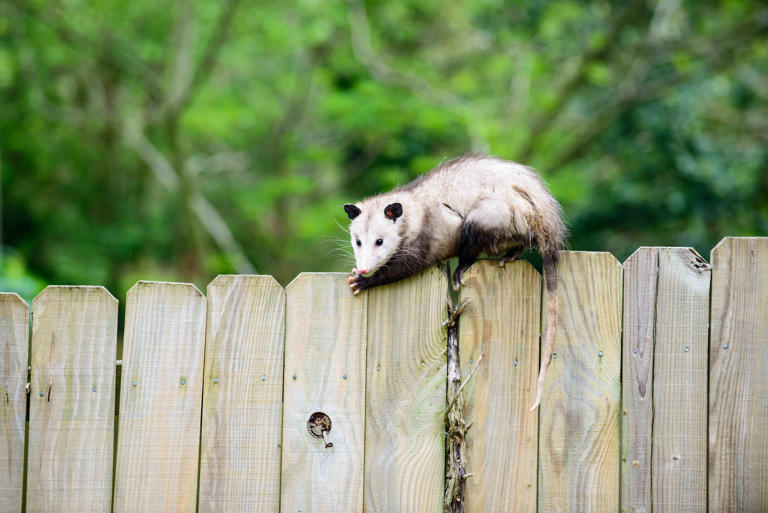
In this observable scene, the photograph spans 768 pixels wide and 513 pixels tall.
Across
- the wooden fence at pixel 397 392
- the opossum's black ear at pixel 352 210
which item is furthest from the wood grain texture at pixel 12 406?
the opossum's black ear at pixel 352 210

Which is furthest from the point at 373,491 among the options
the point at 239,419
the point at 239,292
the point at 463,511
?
the point at 239,292

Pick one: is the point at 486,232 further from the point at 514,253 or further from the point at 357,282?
the point at 357,282

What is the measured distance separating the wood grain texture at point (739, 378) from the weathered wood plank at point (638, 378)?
0.20 meters

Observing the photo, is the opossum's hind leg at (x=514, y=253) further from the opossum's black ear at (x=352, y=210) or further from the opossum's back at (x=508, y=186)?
the opossum's black ear at (x=352, y=210)

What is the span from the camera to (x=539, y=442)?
2373mm

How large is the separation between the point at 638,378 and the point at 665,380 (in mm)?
87

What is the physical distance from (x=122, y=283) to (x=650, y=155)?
8105mm

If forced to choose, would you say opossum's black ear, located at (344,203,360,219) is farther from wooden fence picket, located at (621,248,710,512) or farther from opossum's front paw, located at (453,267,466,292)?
wooden fence picket, located at (621,248,710,512)

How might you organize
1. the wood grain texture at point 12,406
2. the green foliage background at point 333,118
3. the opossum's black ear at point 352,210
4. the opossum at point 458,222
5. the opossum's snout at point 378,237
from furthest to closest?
1. the green foliage background at point 333,118
2. the opossum's black ear at point 352,210
3. the opossum's snout at point 378,237
4. the opossum at point 458,222
5. the wood grain texture at point 12,406

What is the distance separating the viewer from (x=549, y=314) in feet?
7.64

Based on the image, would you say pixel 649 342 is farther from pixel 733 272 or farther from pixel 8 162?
pixel 8 162

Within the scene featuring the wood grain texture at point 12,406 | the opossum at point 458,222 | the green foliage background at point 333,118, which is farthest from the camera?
the green foliage background at point 333,118

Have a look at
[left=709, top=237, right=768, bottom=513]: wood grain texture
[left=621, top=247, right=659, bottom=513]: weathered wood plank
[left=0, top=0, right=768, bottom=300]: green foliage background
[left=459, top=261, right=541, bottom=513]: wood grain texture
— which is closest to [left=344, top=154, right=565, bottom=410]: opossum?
[left=459, top=261, right=541, bottom=513]: wood grain texture

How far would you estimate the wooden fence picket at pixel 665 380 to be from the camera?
2365 millimetres
